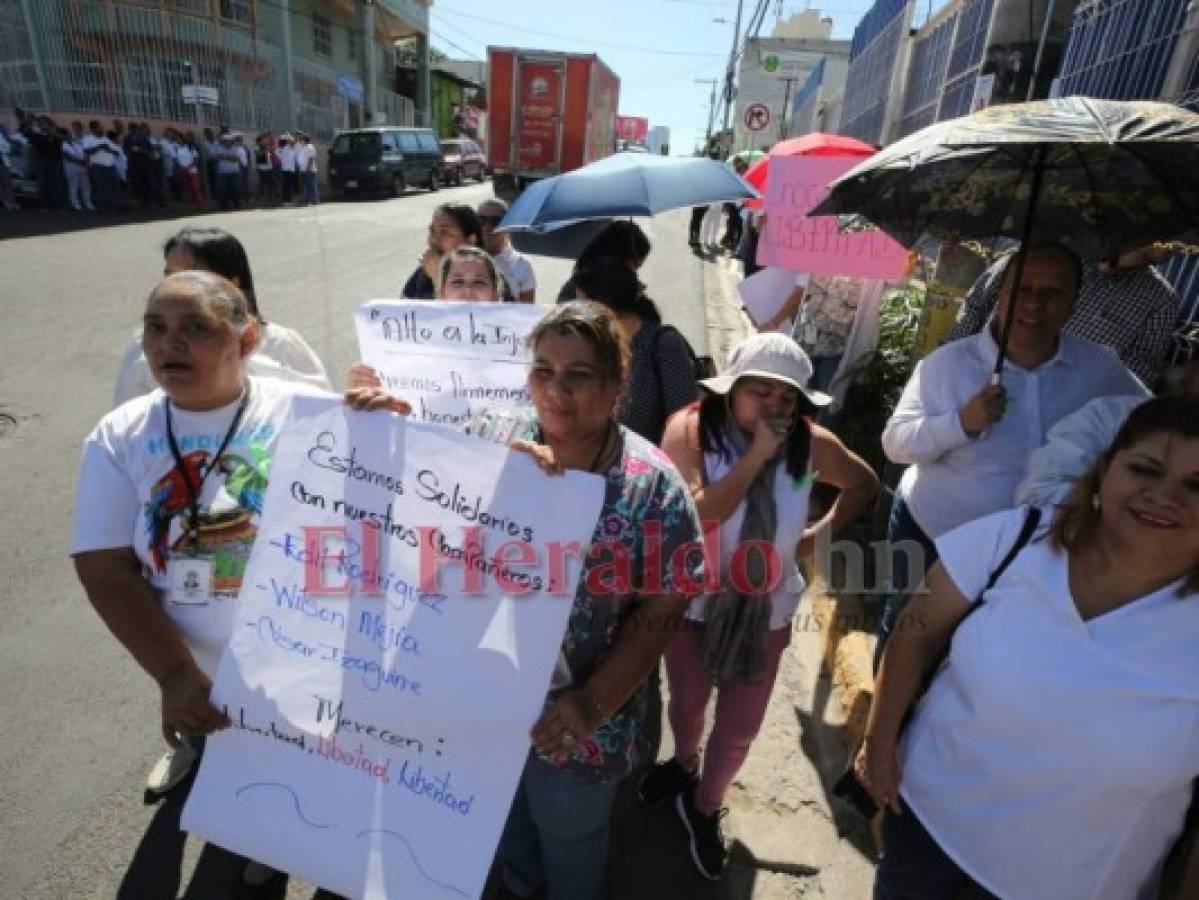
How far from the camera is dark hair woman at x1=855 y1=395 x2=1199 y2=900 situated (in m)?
1.33

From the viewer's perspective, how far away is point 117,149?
49.9 ft

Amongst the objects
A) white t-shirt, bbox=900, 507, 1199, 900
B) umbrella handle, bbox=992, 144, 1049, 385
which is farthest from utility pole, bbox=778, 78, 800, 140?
white t-shirt, bbox=900, 507, 1199, 900

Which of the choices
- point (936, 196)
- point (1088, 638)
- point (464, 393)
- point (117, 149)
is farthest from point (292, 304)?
point (117, 149)

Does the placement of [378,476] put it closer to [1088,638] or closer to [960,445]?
[1088,638]

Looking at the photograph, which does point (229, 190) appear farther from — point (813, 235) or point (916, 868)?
point (916, 868)

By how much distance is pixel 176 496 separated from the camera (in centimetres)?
165

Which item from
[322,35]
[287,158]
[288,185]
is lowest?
[288,185]

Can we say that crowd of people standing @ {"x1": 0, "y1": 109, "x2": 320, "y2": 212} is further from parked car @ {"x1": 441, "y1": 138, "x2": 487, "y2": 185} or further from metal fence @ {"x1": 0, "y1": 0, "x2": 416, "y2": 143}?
parked car @ {"x1": 441, "y1": 138, "x2": 487, "y2": 185}

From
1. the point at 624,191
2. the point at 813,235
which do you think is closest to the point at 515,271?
the point at 624,191

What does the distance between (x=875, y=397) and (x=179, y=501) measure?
13.9ft

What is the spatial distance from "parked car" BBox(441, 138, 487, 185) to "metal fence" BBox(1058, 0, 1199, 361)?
2495 cm

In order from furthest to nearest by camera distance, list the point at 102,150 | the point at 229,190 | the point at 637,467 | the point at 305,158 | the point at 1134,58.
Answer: the point at 305,158
the point at 229,190
the point at 102,150
the point at 1134,58
the point at 637,467

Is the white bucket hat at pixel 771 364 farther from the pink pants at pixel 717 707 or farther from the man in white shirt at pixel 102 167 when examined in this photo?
the man in white shirt at pixel 102 167

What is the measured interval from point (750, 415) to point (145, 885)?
2268 mm
